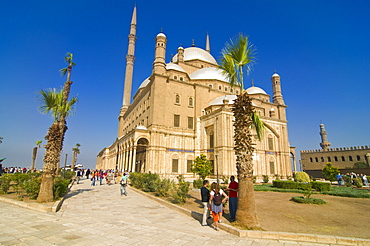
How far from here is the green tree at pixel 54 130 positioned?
9.09 meters

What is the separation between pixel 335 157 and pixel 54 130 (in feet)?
184

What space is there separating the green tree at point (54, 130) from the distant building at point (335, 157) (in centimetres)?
4824

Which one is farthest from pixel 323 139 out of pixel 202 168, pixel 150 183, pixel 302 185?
pixel 150 183

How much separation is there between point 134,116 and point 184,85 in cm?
1223

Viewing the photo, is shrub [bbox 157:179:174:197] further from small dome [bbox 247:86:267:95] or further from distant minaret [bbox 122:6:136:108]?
distant minaret [bbox 122:6:136:108]

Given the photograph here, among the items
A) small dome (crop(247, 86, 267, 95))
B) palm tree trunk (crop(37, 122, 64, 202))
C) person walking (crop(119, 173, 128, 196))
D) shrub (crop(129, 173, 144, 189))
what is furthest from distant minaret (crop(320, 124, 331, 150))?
palm tree trunk (crop(37, 122, 64, 202))

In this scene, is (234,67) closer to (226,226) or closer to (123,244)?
(226,226)

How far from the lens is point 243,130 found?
657 centimetres

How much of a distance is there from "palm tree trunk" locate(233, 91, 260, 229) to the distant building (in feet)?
145

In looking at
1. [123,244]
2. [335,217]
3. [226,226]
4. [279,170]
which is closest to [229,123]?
[279,170]

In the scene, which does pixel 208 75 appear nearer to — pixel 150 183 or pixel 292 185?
pixel 292 185

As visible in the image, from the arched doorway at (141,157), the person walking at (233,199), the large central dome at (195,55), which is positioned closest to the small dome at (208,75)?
the large central dome at (195,55)

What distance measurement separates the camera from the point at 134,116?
3647cm

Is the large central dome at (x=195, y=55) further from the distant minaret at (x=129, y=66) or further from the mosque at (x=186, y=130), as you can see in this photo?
the distant minaret at (x=129, y=66)
